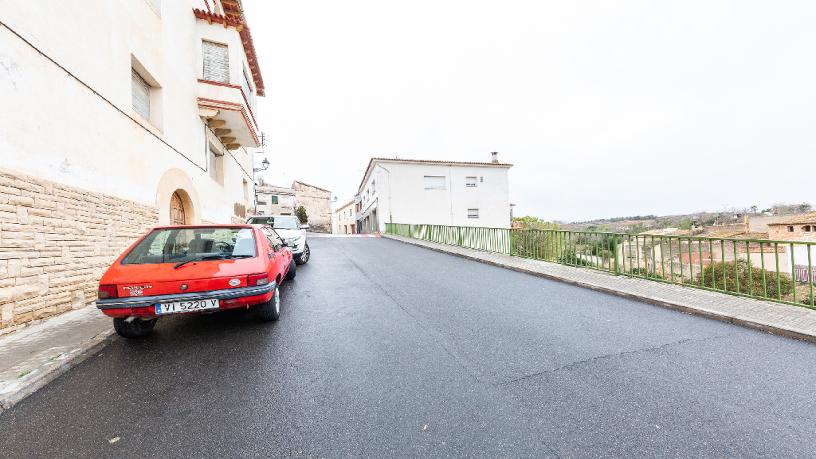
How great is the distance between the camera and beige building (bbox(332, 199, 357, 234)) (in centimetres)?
4800

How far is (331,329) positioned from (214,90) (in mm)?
9930

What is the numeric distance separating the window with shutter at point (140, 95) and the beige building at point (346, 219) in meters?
38.4

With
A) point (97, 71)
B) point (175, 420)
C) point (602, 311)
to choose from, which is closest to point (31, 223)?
point (97, 71)

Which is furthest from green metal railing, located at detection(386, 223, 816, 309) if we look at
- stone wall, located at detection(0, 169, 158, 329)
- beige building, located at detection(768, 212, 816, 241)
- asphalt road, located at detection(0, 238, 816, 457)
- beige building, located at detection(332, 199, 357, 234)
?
beige building, located at detection(332, 199, 357, 234)

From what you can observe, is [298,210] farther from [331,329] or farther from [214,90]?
[331,329]

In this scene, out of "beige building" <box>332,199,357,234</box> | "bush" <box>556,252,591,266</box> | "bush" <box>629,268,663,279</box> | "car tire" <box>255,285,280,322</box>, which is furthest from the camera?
"beige building" <box>332,199,357,234</box>

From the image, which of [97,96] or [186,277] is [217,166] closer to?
[97,96]

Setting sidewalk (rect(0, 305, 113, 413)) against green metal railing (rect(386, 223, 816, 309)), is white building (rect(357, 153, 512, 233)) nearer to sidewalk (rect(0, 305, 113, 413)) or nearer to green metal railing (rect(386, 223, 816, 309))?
green metal railing (rect(386, 223, 816, 309))

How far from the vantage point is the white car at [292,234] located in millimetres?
9062

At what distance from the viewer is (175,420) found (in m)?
2.16

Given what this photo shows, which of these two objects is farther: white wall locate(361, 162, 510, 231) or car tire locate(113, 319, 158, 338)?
white wall locate(361, 162, 510, 231)

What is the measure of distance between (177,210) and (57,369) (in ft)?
23.0

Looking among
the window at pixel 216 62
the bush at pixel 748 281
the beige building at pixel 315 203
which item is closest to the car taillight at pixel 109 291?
the bush at pixel 748 281

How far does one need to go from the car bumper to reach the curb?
45cm
